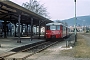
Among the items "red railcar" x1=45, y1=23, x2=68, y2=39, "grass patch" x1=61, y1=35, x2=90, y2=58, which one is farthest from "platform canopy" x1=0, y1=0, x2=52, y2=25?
"grass patch" x1=61, y1=35, x2=90, y2=58

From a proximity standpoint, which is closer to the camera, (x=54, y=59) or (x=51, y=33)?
(x=54, y=59)

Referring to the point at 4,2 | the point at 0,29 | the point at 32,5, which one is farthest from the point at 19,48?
the point at 32,5

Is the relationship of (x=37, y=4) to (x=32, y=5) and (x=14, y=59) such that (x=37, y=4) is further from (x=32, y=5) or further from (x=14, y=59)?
(x=14, y=59)

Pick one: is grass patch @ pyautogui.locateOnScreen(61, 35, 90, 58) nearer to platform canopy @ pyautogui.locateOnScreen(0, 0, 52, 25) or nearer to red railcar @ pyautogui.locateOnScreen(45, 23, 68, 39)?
platform canopy @ pyautogui.locateOnScreen(0, 0, 52, 25)

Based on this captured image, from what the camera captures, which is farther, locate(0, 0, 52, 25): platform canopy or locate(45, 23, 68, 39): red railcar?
locate(45, 23, 68, 39): red railcar

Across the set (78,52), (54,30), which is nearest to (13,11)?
(54,30)

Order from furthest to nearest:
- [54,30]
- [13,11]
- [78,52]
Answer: [54,30]
[13,11]
[78,52]

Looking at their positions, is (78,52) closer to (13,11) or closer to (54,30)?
(13,11)

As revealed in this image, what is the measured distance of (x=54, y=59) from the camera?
13391 mm

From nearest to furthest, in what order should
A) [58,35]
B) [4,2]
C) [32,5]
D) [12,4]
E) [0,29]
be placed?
1. [4,2]
2. [12,4]
3. [58,35]
4. [0,29]
5. [32,5]

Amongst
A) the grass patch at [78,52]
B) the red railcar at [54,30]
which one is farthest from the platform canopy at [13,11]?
the grass patch at [78,52]

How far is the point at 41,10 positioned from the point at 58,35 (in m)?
41.2

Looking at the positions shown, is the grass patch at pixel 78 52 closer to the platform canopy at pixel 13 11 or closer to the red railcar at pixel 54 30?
the platform canopy at pixel 13 11

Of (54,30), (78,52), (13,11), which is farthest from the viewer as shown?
(54,30)
